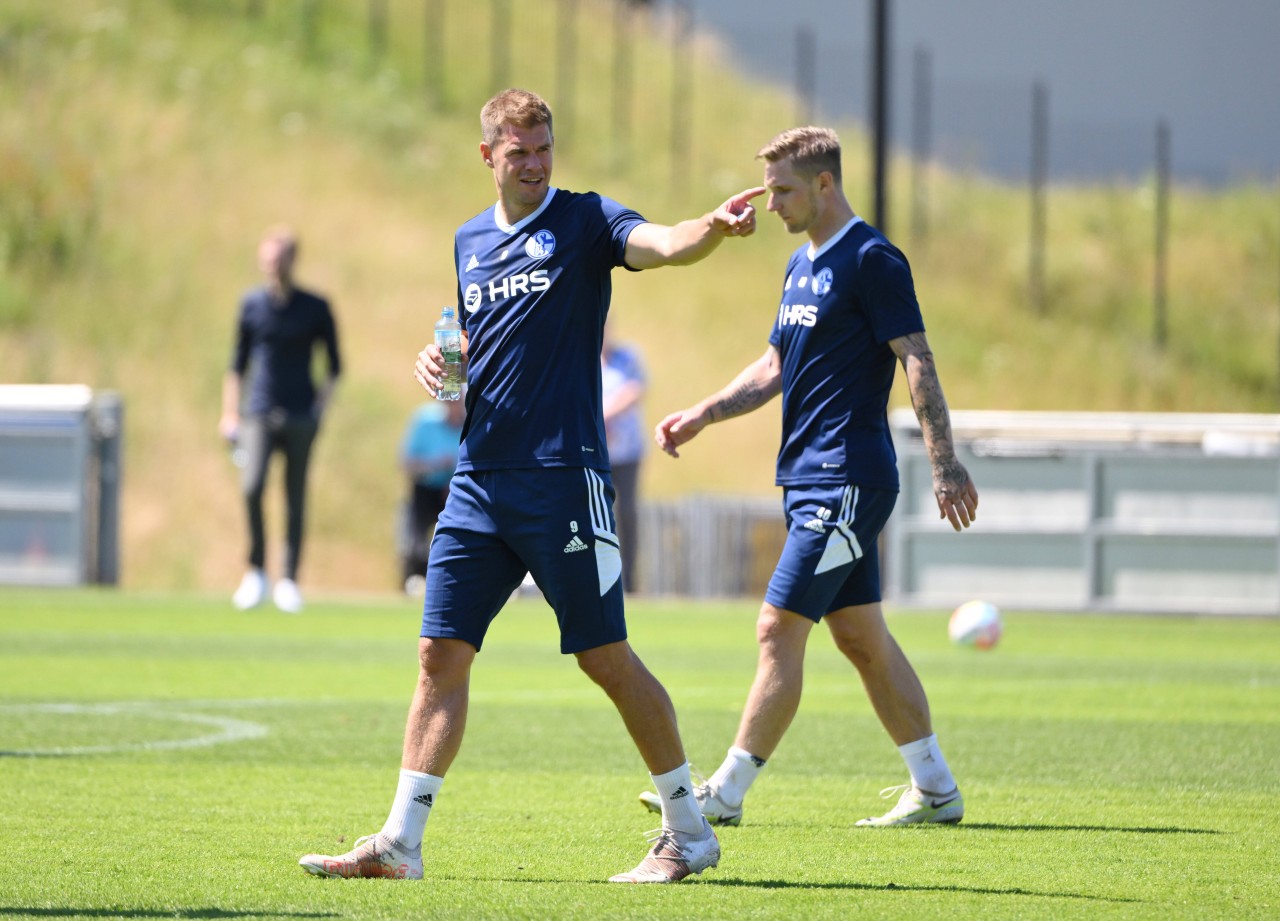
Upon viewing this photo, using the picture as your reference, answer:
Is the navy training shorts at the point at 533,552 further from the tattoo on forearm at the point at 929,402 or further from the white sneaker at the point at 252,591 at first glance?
the white sneaker at the point at 252,591

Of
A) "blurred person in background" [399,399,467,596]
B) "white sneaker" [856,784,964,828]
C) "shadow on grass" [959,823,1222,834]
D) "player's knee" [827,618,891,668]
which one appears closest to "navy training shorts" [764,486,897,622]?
"player's knee" [827,618,891,668]

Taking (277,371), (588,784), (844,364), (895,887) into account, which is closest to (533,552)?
(895,887)

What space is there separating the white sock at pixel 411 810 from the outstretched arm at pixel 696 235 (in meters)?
1.57

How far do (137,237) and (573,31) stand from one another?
13845 mm

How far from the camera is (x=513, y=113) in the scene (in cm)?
563

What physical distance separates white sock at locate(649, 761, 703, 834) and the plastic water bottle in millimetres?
1267

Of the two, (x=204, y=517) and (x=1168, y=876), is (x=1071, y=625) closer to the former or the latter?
(x=1168, y=876)

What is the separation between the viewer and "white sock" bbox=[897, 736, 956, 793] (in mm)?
6887

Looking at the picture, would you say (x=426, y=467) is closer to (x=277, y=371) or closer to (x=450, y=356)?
(x=277, y=371)

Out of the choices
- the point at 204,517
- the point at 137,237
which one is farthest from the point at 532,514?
the point at 137,237

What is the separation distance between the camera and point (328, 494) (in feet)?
89.2

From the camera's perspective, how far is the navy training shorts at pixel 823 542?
6750mm

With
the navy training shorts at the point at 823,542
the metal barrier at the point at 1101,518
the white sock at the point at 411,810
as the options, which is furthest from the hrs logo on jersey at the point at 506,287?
the metal barrier at the point at 1101,518

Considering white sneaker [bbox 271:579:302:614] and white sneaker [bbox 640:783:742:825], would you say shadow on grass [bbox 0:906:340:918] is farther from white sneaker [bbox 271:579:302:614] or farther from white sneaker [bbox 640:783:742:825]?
white sneaker [bbox 271:579:302:614]
